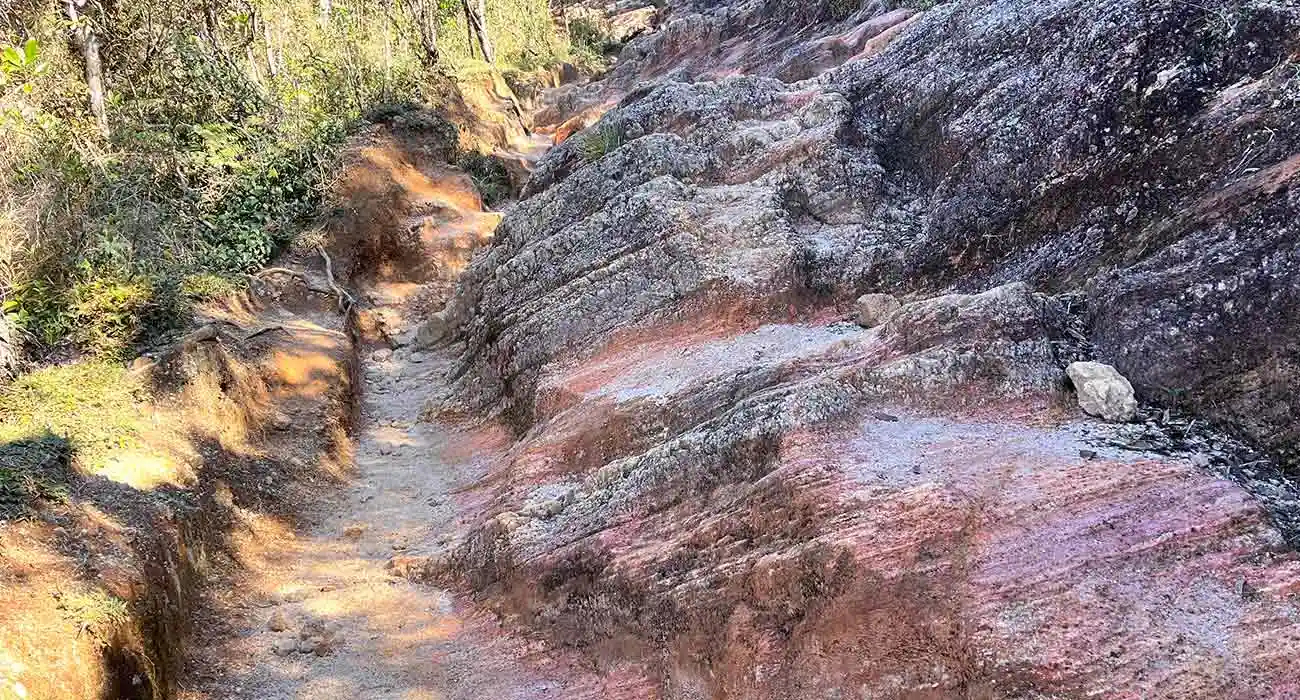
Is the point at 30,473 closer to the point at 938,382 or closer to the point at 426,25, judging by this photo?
the point at 938,382

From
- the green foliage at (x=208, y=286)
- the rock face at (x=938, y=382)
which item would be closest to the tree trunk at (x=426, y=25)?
the green foliage at (x=208, y=286)

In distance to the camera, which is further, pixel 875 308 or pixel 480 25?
pixel 480 25

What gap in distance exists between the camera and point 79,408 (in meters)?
6.82

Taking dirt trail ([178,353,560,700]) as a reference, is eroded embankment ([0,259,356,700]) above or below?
above

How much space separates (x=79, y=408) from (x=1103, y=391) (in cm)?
814

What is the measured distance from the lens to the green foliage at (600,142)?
12609 mm

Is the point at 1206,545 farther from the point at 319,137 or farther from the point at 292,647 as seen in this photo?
the point at 319,137

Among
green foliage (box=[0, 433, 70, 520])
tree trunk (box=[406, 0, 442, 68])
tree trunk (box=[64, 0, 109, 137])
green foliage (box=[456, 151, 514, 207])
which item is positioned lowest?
green foliage (box=[0, 433, 70, 520])

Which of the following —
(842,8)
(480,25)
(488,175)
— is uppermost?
(480,25)

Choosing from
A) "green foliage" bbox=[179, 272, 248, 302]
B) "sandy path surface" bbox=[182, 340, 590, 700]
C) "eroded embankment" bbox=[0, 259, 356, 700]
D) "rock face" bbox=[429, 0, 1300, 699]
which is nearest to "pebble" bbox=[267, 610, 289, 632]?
"sandy path surface" bbox=[182, 340, 590, 700]

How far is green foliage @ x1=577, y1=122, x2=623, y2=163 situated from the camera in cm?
1261

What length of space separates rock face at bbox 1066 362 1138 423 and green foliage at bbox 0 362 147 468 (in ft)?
24.6

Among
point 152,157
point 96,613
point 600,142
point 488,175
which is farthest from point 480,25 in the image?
Result: point 96,613

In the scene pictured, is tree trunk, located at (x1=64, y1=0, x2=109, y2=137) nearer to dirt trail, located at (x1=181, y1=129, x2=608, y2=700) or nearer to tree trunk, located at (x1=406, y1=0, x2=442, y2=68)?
dirt trail, located at (x1=181, y1=129, x2=608, y2=700)
